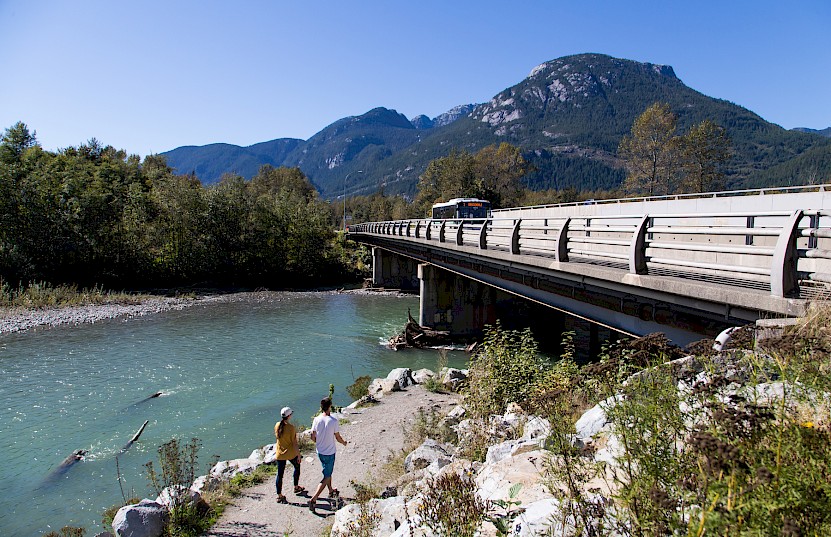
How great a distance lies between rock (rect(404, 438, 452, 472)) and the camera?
7965 millimetres

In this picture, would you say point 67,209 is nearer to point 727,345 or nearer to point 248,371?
point 248,371

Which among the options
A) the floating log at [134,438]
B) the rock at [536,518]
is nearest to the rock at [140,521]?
the rock at [536,518]

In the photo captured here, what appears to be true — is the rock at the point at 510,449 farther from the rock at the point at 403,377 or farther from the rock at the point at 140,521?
the rock at the point at 403,377

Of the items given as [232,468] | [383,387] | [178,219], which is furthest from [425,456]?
[178,219]

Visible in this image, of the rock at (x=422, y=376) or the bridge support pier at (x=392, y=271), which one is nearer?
the rock at (x=422, y=376)

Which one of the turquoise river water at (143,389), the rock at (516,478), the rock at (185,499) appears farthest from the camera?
the turquoise river water at (143,389)

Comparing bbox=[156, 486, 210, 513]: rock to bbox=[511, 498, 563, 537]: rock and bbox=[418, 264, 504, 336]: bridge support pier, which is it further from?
bbox=[418, 264, 504, 336]: bridge support pier

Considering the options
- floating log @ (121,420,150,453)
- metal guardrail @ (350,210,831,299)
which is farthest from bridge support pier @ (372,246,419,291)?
floating log @ (121,420,150,453)

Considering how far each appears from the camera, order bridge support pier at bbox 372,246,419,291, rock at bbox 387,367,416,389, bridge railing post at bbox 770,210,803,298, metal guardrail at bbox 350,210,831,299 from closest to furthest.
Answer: bridge railing post at bbox 770,210,803,298
metal guardrail at bbox 350,210,831,299
rock at bbox 387,367,416,389
bridge support pier at bbox 372,246,419,291

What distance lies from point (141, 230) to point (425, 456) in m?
48.4

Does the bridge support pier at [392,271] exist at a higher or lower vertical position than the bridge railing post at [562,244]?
lower

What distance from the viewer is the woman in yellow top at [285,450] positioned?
26.3 ft

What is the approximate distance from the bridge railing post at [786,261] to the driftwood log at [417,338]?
1892 cm

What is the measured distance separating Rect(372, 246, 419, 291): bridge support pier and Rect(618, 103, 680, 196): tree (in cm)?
2302
